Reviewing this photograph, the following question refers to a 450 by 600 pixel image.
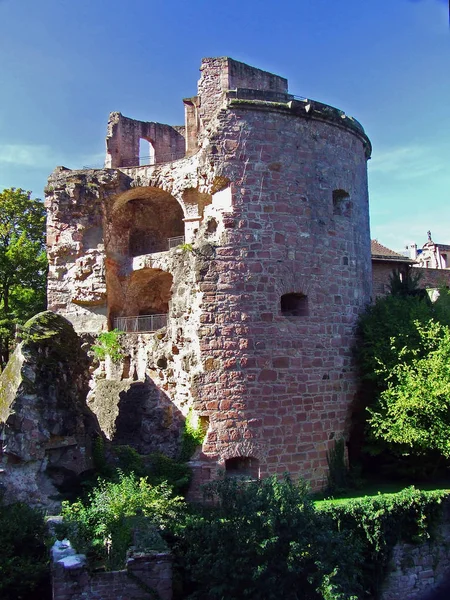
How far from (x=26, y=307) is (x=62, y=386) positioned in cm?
1360

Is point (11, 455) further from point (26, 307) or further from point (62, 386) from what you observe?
point (26, 307)

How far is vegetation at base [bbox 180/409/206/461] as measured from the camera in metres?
12.1

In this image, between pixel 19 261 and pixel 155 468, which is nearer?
pixel 155 468

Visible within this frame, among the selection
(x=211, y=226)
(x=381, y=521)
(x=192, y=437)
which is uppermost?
(x=211, y=226)

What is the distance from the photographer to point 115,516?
31.9 ft

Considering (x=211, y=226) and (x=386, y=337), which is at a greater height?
(x=211, y=226)

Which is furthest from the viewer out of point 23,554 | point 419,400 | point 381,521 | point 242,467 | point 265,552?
point 419,400

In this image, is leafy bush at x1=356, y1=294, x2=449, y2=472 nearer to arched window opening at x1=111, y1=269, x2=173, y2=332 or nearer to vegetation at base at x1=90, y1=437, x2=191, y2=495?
vegetation at base at x1=90, y1=437, x2=191, y2=495

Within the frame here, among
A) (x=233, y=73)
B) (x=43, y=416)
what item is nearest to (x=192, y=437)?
(x=43, y=416)

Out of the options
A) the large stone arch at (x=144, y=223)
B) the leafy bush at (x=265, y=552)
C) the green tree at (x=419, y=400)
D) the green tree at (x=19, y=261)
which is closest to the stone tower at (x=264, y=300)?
the green tree at (x=419, y=400)

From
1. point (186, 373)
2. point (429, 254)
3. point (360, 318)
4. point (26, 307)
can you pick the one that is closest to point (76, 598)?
point (186, 373)

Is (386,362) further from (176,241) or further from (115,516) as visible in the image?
(176,241)

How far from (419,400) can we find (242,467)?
391 cm

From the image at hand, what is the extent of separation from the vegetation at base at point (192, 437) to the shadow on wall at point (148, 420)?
0.40m
